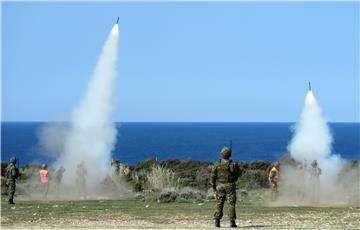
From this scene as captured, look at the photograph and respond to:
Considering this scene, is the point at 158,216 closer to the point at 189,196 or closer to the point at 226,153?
the point at 226,153

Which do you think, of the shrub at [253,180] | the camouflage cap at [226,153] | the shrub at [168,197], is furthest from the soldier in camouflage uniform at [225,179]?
the shrub at [253,180]

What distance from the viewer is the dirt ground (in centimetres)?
2159

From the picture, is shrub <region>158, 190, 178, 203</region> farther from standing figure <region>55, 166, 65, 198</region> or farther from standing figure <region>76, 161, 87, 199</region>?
standing figure <region>55, 166, 65, 198</region>

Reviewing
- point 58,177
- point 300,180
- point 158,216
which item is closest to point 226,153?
point 158,216

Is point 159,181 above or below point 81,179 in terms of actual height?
above

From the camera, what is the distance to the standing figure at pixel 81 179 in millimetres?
35125

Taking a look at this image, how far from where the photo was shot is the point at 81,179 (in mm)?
35469

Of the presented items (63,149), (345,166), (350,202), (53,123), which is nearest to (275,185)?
(350,202)

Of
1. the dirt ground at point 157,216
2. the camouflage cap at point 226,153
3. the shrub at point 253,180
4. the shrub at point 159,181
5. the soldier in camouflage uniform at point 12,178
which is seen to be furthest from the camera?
the shrub at point 253,180

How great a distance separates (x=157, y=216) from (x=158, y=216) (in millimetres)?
35

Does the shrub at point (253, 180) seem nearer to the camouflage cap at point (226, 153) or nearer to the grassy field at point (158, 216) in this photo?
the grassy field at point (158, 216)

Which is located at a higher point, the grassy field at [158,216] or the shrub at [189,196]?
the shrub at [189,196]

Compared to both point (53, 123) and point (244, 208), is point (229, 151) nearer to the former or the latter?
point (244, 208)

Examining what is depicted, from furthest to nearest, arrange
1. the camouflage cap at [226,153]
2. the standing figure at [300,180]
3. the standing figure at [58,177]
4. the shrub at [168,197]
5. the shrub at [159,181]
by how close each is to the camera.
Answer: the shrub at [159,181]
the standing figure at [58,177]
the standing figure at [300,180]
the shrub at [168,197]
the camouflage cap at [226,153]
